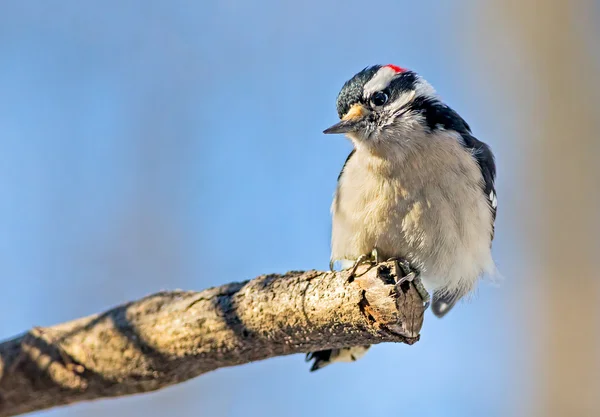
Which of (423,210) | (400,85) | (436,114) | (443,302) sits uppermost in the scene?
(400,85)

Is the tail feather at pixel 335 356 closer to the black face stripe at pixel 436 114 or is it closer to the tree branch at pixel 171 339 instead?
the tree branch at pixel 171 339

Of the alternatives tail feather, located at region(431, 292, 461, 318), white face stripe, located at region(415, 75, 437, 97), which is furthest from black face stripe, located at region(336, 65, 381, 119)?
tail feather, located at region(431, 292, 461, 318)

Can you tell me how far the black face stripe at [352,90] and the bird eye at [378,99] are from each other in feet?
0.27

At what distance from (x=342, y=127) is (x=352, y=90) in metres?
0.36

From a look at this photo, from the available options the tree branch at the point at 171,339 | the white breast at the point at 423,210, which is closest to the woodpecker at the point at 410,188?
the white breast at the point at 423,210

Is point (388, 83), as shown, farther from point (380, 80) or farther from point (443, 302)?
point (443, 302)

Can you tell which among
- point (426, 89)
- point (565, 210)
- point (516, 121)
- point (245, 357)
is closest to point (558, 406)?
point (565, 210)

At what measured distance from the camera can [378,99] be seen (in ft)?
14.2

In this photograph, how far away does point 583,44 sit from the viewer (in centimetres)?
706

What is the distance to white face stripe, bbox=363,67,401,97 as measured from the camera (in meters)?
4.34

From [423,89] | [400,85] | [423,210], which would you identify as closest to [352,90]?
[400,85]

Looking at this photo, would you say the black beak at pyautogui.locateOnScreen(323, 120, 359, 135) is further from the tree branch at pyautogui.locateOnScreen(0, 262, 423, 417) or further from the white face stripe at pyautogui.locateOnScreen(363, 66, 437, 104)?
the tree branch at pyautogui.locateOnScreen(0, 262, 423, 417)

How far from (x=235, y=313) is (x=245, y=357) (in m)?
0.25

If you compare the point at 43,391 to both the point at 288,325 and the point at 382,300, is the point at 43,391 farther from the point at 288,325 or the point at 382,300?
the point at 382,300
